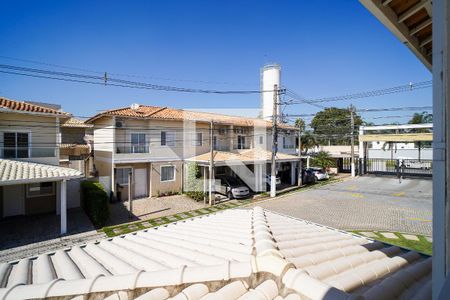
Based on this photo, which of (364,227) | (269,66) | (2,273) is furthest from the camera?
(269,66)

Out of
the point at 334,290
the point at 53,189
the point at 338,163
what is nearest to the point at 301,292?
the point at 334,290

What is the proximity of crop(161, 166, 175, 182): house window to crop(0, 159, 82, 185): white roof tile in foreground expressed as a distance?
783 cm

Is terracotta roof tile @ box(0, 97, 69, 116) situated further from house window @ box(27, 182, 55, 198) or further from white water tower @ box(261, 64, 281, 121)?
white water tower @ box(261, 64, 281, 121)

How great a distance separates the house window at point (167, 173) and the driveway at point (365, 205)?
7.55m

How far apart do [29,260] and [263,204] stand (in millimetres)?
14643

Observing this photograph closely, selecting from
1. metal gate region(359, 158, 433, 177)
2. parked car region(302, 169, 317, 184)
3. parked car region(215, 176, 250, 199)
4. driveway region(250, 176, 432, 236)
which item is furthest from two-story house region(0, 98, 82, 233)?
metal gate region(359, 158, 433, 177)

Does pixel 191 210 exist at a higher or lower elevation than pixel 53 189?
lower

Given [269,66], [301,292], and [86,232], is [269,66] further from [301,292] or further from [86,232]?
[301,292]

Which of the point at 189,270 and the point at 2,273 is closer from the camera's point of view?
the point at 189,270

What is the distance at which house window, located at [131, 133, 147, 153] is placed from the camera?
18.5 meters

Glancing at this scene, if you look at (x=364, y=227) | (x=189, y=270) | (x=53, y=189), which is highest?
(x=189, y=270)

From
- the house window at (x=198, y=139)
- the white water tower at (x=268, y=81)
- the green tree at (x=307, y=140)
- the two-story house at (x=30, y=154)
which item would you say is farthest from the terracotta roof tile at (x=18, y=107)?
the green tree at (x=307, y=140)

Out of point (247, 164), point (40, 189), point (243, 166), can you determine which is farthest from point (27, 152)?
point (247, 164)

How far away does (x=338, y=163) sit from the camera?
34.8m
